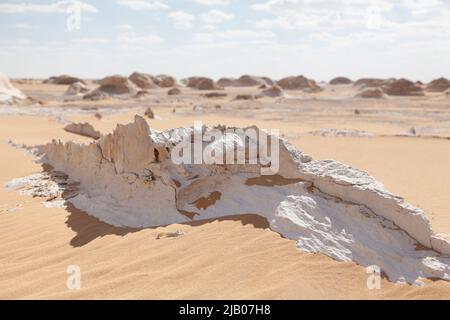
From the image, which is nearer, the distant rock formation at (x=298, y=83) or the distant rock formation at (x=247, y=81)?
the distant rock formation at (x=298, y=83)

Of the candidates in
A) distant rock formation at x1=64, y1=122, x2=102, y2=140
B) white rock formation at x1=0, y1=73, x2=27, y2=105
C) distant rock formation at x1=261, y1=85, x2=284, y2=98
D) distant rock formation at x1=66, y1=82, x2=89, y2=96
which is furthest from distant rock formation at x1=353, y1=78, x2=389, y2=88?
distant rock formation at x1=64, y1=122, x2=102, y2=140

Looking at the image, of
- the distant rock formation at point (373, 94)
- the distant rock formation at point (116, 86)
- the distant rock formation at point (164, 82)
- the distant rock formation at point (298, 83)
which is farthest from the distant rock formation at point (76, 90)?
the distant rock formation at point (298, 83)

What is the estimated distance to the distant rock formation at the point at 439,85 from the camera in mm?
51219

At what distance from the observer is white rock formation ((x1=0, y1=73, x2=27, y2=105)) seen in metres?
28.4

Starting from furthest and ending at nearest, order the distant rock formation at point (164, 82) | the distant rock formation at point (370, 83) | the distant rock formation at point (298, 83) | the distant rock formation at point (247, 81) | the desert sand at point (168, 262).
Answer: the distant rock formation at point (247, 81) < the distant rock formation at point (298, 83) < the distant rock formation at point (164, 82) < the distant rock formation at point (370, 83) < the desert sand at point (168, 262)

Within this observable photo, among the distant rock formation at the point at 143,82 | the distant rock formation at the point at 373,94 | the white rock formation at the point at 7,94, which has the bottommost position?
the distant rock formation at the point at 373,94

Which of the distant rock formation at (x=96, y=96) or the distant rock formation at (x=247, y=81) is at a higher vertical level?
the distant rock formation at (x=247, y=81)

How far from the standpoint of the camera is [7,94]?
96.5 feet

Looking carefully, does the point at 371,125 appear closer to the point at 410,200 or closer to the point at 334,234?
the point at 410,200

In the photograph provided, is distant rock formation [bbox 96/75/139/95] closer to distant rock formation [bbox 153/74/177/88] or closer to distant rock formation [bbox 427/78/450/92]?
distant rock formation [bbox 153/74/177/88]

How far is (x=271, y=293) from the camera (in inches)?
133

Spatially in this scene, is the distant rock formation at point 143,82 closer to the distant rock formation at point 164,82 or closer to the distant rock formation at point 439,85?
the distant rock formation at point 164,82

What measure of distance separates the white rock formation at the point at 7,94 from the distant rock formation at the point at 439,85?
4420 cm

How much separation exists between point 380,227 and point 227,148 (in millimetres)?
1893
